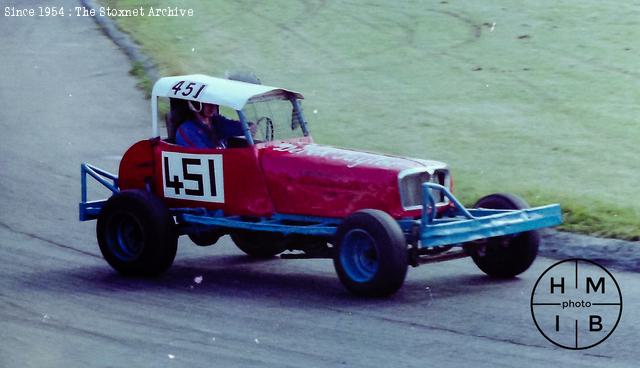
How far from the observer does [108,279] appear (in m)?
10.5

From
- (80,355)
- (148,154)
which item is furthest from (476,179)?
(80,355)

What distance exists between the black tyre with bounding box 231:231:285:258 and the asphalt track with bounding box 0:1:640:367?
137 mm

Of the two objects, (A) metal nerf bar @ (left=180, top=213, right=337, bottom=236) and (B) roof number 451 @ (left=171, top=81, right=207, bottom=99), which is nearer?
(A) metal nerf bar @ (left=180, top=213, right=337, bottom=236)

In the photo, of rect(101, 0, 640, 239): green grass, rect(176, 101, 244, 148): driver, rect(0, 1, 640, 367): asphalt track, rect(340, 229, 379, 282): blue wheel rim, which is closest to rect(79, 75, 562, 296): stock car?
rect(340, 229, 379, 282): blue wheel rim

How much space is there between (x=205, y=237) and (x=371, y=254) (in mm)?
2228

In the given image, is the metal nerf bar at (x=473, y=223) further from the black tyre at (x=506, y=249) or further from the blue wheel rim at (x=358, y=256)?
the blue wheel rim at (x=358, y=256)

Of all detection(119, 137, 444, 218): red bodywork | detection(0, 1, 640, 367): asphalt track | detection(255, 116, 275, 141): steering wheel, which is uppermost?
detection(255, 116, 275, 141): steering wheel

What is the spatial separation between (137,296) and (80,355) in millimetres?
1812

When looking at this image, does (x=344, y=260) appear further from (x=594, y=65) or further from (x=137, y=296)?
(x=594, y=65)

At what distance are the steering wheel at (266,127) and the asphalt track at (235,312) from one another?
118 centimetres

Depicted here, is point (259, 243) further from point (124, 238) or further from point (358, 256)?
point (358, 256)

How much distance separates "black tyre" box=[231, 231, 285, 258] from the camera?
1041 cm

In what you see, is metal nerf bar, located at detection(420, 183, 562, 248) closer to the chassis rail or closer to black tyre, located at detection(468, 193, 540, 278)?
the chassis rail

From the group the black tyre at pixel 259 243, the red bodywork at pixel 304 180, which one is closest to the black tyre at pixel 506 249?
the red bodywork at pixel 304 180
